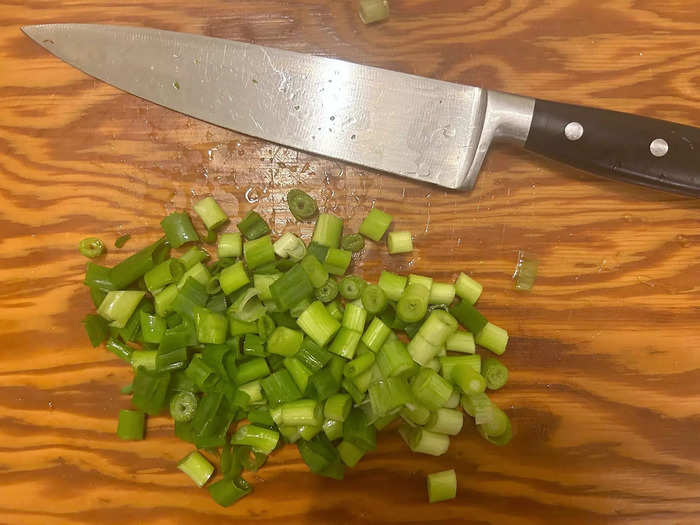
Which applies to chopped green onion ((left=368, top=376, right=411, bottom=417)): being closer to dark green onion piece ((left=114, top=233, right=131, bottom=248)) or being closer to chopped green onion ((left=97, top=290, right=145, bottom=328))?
chopped green onion ((left=97, top=290, right=145, bottom=328))

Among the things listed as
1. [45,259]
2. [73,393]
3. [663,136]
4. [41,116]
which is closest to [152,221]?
[45,259]

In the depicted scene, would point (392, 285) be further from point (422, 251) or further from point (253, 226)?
point (253, 226)

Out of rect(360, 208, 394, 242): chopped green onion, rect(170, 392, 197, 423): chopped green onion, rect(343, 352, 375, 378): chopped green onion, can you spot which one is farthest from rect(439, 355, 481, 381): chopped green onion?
rect(170, 392, 197, 423): chopped green onion

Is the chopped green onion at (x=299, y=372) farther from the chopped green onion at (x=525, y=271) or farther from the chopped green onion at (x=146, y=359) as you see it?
the chopped green onion at (x=525, y=271)

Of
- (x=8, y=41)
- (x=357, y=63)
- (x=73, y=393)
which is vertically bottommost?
(x=73, y=393)

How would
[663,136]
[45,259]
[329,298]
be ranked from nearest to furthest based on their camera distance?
[663,136]
[329,298]
[45,259]

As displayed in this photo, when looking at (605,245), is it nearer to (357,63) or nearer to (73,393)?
(357,63)
